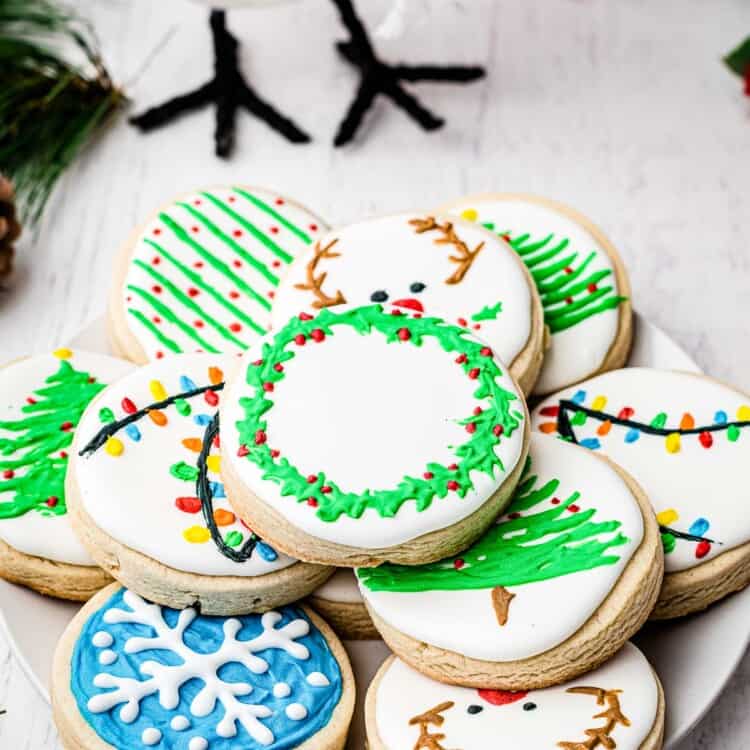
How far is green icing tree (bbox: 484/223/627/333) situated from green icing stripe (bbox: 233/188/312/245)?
0.39 meters

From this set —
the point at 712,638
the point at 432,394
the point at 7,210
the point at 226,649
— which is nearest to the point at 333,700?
the point at 226,649

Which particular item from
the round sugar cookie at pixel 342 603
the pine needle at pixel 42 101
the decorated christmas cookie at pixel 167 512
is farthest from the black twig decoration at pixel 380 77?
the round sugar cookie at pixel 342 603

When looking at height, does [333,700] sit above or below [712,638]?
below

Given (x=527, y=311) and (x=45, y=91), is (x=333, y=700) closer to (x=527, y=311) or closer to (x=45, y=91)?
(x=527, y=311)

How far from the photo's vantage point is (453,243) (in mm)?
2557

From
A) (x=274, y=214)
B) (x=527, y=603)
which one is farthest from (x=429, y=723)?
(x=274, y=214)

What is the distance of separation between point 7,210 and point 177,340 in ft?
2.57

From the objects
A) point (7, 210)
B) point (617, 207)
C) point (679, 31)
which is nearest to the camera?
point (7, 210)

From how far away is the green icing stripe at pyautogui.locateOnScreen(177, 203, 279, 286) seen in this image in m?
2.69

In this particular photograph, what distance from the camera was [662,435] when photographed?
2.40m

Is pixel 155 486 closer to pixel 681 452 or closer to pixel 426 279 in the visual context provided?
pixel 426 279

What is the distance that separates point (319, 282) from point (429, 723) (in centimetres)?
88

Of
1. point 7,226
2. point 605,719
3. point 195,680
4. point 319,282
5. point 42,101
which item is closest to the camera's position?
point 605,719

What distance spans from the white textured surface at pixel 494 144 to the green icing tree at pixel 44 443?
0.67 m
